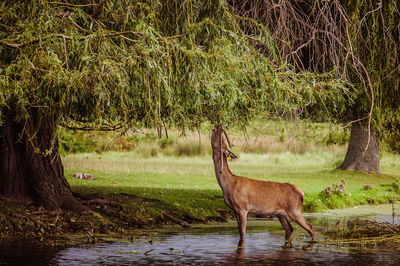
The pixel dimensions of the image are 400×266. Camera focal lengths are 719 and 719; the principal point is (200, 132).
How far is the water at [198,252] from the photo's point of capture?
10734 millimetres

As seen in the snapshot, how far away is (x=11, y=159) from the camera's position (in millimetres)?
15023

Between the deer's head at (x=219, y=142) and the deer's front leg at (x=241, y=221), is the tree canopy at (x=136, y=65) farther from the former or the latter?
the deer's front leg at (x=241, y=221)

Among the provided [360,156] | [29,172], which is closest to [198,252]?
[29,172]

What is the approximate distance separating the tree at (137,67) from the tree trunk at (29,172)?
5.54ft

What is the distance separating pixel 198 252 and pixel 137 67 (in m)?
3.20

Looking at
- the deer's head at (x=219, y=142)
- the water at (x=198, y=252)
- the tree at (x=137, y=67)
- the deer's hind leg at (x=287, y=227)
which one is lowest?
the water at (x=198, y=252)

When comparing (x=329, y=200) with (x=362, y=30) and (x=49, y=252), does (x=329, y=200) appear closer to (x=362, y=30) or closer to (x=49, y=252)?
(x=362, y=30)

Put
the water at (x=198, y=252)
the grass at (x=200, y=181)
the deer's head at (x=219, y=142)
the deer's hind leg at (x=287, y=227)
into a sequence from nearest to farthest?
the water at (x=198, y=252) → the deer's head at (x=219, y=142) → the deer's hind leg at (x=287, y=227) → the grass at (x=200, y=181)

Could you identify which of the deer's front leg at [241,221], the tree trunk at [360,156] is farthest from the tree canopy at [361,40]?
the tree trunk at [360,156]

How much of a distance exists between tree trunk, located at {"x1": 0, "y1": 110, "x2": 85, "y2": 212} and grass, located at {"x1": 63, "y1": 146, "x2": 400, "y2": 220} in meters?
2.36

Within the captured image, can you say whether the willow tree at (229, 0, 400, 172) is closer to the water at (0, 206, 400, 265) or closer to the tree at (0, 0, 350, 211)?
the tree at (0, 0, 350, 211)

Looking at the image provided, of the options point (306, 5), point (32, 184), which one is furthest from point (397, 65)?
point (32, 184)

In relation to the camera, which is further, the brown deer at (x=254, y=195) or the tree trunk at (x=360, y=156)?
the tree trunk at (x=360, y=156)

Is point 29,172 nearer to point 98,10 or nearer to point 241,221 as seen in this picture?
point 98,10
